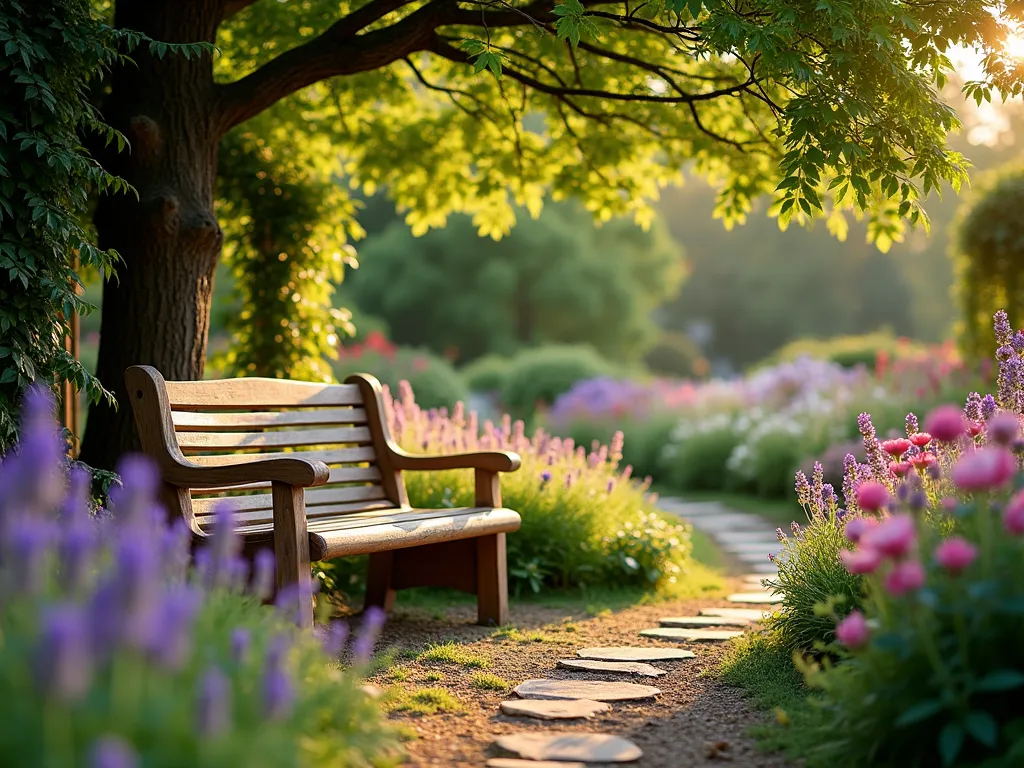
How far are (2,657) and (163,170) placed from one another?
3.56 m

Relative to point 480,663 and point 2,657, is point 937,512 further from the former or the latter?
point 2,657

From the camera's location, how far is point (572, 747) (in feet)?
9.45

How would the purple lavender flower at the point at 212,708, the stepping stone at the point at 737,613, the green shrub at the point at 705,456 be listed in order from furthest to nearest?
the green shrub at the point at 705,456 < the stepping stone at the point at 737,613 < the purple lavender flower at the point at 212,708

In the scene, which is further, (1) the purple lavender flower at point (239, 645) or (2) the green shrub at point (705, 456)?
(2) the green shrub at point (705, 456)

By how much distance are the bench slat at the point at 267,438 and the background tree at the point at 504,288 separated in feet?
66.0

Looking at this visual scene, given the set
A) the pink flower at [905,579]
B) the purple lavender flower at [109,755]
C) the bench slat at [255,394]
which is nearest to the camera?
the purple lavender flower at [109,755]

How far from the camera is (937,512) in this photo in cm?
320

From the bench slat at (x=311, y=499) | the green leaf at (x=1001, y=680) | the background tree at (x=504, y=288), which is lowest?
the green leaf at (x=1001, y=680)

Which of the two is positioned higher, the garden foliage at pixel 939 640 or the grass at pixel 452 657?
the garden foliage at pixel 939 640

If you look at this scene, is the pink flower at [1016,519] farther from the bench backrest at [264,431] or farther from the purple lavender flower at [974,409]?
the bench backrest at [264,431]

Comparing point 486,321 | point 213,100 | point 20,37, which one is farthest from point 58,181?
point 486,321

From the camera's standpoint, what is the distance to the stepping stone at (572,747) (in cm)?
281

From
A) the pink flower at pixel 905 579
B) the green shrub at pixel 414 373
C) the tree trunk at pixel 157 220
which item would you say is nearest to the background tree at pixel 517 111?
the tree trunk at pixel 157 220

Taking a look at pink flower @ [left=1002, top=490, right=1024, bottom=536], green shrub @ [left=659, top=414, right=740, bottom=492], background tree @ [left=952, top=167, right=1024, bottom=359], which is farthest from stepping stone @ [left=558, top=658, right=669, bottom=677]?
background tree @ [left=952, top=167, right=1024, bottom=359]
